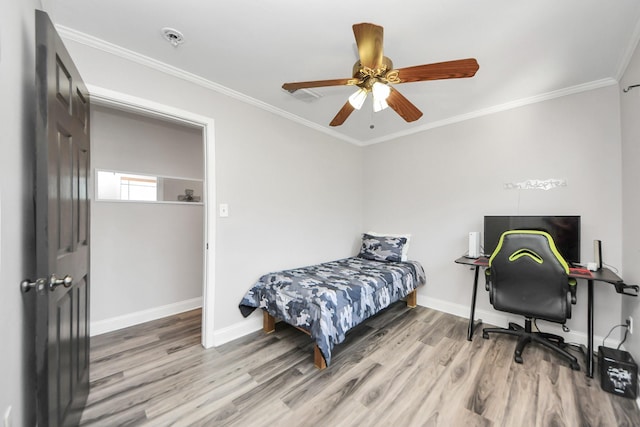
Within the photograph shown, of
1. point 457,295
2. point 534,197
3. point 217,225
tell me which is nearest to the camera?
point 217,225

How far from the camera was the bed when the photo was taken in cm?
195

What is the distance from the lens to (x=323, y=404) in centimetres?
158

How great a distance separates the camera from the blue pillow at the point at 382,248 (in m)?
3.26

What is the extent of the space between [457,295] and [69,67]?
12.7 ft

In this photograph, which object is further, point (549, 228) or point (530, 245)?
point (549, 228)

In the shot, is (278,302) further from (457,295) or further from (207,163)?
(457,295)

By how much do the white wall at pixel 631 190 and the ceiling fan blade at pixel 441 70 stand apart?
140 cm

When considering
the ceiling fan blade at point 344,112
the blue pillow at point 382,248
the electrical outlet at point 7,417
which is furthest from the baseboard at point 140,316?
the ceiling fan blade at point 344,112

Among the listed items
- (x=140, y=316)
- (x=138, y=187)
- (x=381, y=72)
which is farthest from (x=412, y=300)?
(x=138, y=187)

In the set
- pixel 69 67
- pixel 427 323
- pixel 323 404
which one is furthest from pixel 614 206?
pixel 69 67

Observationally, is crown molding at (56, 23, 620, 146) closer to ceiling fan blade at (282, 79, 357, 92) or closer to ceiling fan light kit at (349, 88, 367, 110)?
ceiling fan blade at (282, 79, 357, 92)

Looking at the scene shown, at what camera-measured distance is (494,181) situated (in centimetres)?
277

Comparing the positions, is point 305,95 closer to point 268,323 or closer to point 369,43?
point 369,43

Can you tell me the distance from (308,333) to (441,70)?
2093 mm
